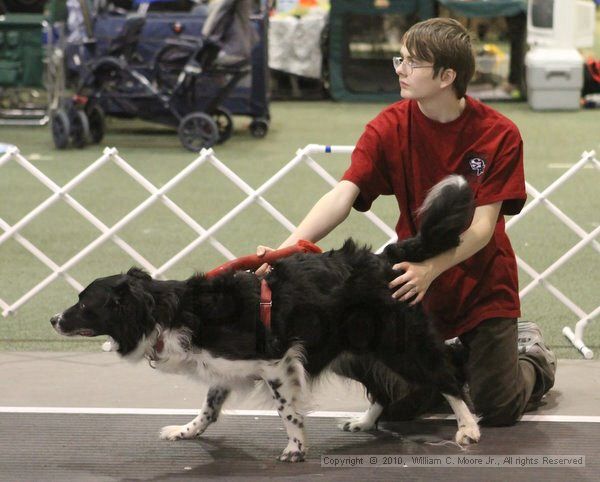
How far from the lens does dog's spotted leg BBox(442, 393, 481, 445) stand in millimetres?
3395

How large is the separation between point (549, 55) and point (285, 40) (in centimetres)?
268

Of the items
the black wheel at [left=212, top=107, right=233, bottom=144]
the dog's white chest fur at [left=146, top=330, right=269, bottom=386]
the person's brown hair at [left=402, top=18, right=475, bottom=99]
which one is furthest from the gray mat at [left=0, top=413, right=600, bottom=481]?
the black wheel at [left=212, top=107, right=233, bottom=144]

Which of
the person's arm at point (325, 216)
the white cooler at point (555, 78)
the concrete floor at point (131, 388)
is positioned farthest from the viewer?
the white cooler at point (555, 78)

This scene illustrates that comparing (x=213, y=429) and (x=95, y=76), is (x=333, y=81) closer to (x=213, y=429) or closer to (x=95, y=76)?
(x=95, y=76)

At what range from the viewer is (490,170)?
3.41 metres

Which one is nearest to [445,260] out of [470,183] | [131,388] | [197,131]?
[470,183]

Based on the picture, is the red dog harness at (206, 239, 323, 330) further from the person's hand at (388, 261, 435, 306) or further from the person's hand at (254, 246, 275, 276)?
the person's hand at (388, 261, 435, 306)

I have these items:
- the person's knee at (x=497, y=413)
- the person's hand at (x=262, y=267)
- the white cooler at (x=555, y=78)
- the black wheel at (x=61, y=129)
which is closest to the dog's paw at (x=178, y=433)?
the person's hand at (x=262, y=267)

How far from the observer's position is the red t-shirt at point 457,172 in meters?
3.42

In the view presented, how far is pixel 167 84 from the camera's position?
885 cm

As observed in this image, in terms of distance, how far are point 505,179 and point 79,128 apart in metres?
5.88

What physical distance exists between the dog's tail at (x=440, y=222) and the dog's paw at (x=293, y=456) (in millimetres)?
623

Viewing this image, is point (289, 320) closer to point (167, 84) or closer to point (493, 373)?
point (493, 373)

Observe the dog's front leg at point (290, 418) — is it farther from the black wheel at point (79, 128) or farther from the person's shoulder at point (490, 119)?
the black wheel at point (79, 128)
